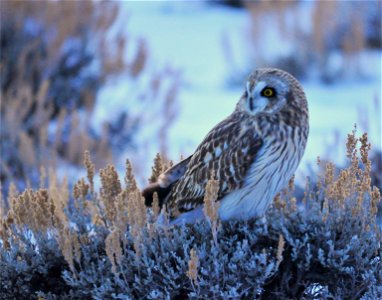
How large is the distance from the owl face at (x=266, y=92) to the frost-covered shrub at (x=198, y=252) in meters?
0.42

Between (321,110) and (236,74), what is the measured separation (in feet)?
6.24

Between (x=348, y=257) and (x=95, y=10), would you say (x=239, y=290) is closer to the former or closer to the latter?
(x=348, y=257)

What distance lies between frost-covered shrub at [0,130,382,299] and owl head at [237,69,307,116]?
402 mm

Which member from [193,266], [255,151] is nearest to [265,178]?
[255,151]

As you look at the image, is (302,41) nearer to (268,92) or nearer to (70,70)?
(70,70)

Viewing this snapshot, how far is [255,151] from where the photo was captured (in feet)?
12.9

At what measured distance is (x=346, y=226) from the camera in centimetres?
360

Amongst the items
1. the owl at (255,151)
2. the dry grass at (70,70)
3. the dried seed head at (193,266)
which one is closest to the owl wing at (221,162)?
the owl at (255,151)

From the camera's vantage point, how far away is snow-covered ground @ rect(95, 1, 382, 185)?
29.8 feet

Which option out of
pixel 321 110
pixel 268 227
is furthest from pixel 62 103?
pixel 268 227

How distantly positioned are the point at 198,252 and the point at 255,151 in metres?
0.71

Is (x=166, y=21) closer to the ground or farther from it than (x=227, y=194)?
farther from it

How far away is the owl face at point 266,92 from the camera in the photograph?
3.90 metres

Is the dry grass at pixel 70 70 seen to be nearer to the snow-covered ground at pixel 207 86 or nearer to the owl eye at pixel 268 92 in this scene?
the snow-covered ground at pixel 207 86
